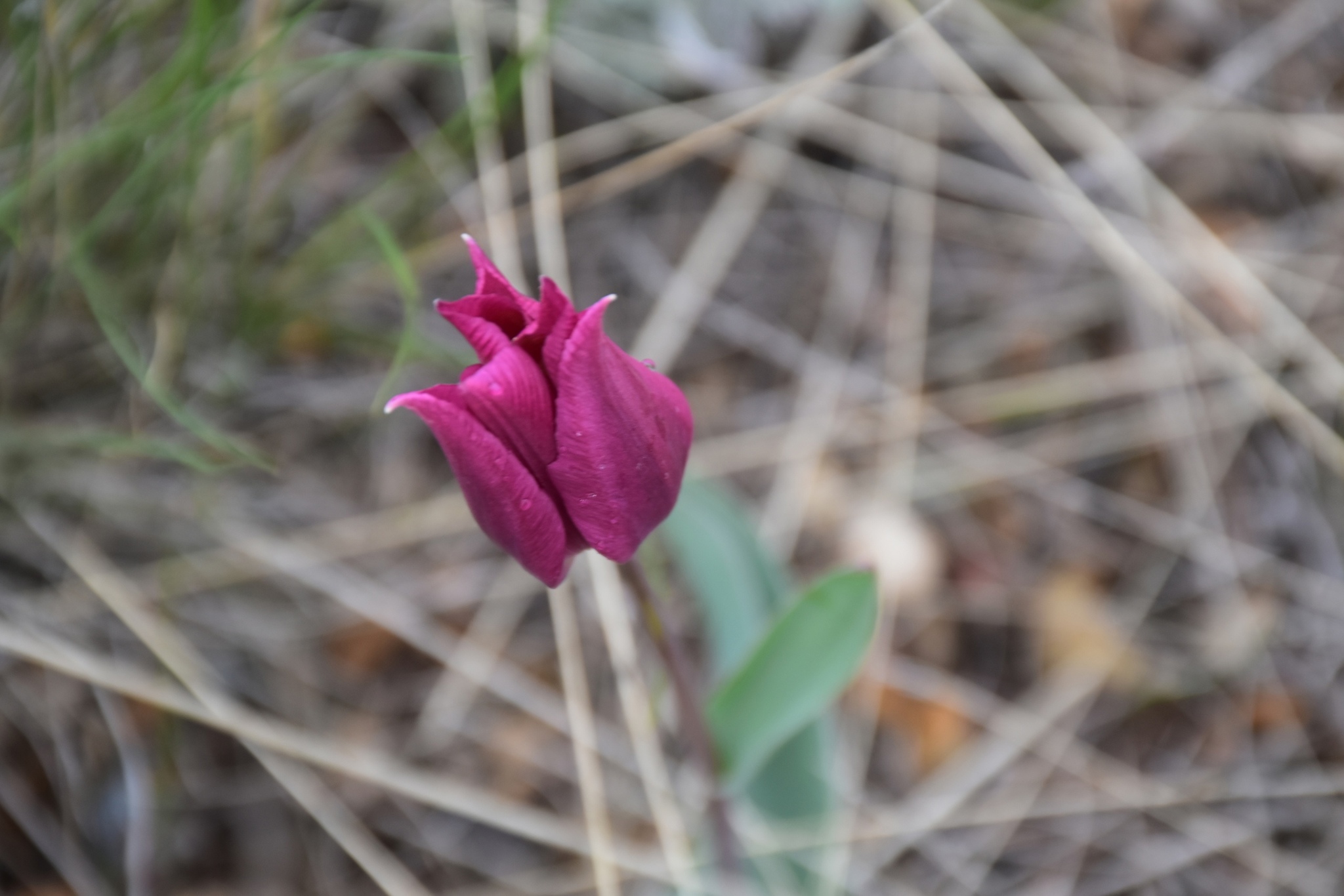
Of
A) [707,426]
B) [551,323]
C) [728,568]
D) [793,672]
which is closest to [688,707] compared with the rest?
[793,672]

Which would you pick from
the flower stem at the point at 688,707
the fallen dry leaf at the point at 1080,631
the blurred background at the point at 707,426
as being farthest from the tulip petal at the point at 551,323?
the fallen dry leaf at the point at 1080,631

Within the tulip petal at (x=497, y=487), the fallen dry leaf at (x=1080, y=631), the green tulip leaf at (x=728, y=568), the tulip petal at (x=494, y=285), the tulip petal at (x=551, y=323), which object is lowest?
the fallen dry leaf at (x=1080, y=631)

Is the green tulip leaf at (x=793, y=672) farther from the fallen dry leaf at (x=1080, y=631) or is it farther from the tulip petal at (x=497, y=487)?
the fallen dry leaf at (x=1080, y=631)

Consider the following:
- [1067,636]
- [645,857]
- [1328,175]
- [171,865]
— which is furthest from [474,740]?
[1328,175]

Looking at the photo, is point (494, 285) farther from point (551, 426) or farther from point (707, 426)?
point (707, 426)

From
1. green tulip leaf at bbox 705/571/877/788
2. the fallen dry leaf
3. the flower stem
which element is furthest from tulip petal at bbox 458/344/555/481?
the fallen dry leaf

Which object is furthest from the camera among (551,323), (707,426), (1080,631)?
(707,426)
